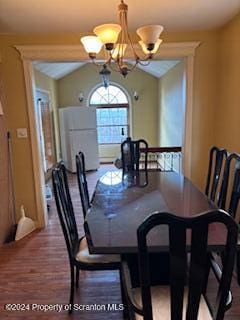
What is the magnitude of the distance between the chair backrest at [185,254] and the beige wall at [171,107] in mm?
3684

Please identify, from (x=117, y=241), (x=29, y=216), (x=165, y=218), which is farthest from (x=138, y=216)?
(x=29, y=216)

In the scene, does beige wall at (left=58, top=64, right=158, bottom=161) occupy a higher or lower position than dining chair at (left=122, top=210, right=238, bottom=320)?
higher

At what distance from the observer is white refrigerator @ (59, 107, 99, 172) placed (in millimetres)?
6668

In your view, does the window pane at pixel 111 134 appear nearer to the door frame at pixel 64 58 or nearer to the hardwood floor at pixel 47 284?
the door frame at pixel 64 58

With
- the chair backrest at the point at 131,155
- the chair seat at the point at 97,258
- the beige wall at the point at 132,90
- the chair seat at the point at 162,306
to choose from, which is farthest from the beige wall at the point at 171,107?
the chair seat at the point at 162,306

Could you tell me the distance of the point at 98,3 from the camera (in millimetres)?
2260

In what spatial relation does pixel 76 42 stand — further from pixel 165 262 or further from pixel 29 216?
pixel 165 262

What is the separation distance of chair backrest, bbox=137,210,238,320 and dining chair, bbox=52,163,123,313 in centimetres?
76

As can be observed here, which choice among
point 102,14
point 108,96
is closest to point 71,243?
point 102,14

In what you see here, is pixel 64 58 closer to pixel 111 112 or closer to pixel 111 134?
pixel 111 112

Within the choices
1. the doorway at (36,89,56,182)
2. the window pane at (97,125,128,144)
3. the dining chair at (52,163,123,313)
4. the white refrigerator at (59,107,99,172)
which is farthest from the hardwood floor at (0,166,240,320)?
the window pane at (97,125,128,144)

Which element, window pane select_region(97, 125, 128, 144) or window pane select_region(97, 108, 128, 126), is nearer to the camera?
window pane select_region(97, 108, 128, 126)

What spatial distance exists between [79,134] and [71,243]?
5048 mm

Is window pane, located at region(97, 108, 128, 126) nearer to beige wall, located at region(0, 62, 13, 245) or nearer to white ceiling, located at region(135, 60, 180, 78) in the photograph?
white ceiling, located at region(135, 60, 180, 78)
